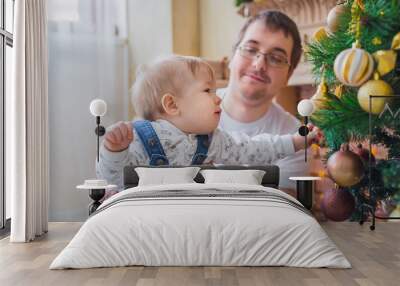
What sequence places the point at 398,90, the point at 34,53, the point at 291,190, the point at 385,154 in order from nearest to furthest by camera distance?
the point at 398,90 < the point at 34,53 < the point at 385,154 < the point at 291,190

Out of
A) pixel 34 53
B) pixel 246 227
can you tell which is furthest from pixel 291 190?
pixel 34 53

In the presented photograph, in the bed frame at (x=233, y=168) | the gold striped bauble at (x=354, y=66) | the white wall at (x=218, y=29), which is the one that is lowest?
the bed frame at (x=233, y=168)

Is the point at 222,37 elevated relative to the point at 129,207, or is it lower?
elevated

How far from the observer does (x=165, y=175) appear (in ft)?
20.5

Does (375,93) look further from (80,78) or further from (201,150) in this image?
(80,78)

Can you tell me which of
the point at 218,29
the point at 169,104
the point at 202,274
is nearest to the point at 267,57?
the point at 218,29

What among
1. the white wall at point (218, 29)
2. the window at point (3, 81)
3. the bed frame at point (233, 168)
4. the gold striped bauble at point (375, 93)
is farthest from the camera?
the white wall at point (218, 29)

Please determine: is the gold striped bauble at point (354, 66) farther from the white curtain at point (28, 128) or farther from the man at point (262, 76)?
the white curtain at point (28, 128)

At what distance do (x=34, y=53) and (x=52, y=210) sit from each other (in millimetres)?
2008

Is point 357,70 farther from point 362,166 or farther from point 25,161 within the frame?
point 25,161

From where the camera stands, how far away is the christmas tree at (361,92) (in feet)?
16.6

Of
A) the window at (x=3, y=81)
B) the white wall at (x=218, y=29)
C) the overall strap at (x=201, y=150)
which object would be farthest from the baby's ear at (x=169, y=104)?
the window at (x=3, y=81)

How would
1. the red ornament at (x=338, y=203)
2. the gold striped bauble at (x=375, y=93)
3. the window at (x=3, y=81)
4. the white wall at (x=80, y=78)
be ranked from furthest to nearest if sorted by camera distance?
the white wall at (x=80, y=78), the red ornament at (x=338, y=203), the window at (x=3, y=81), the gold striped bauble at (x=375, y=93)

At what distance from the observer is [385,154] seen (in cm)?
642
